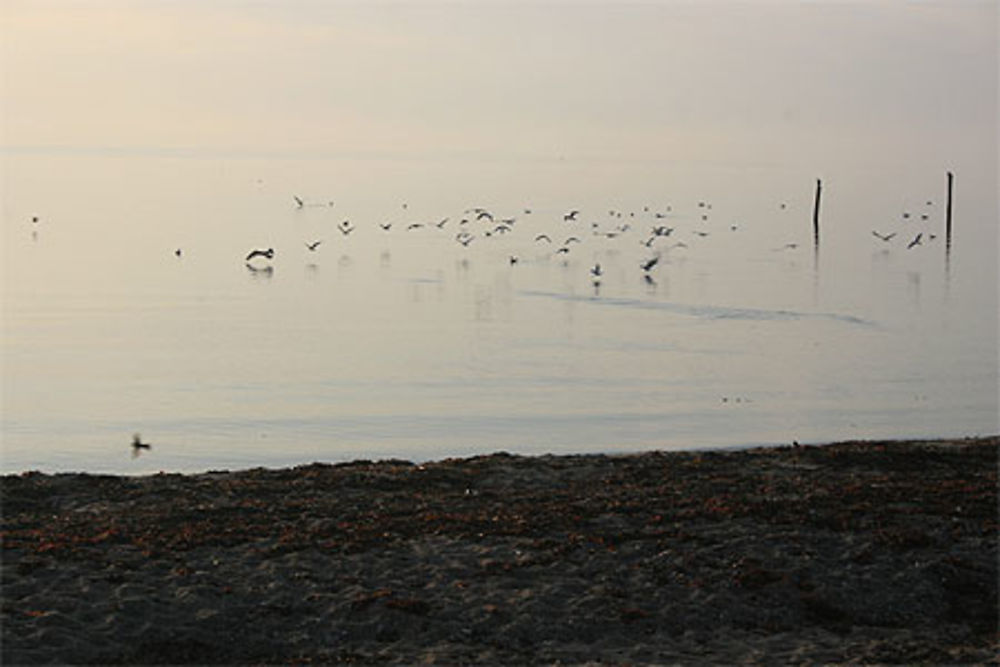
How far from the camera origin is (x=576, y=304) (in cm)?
6131

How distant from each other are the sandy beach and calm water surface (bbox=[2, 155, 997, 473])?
10299 mm

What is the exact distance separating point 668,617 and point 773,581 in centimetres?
141

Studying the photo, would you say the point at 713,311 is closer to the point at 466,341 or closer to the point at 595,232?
the point at 466,341

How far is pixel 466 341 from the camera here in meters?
49.2

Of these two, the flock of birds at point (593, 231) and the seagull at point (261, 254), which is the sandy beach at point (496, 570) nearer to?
the flock of birds at point (593, 231)

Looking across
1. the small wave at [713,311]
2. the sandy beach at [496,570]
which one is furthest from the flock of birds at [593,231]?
the sandy beach at [496,570]

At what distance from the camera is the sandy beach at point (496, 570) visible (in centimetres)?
1368

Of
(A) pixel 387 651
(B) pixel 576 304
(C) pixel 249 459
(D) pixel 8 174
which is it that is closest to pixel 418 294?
(B) pixel 576 304

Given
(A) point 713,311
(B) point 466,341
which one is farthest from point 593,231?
(B) point 466,341

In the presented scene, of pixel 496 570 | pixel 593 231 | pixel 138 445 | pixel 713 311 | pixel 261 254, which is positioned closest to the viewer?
pixel 496 570

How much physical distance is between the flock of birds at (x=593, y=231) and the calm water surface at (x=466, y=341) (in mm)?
783

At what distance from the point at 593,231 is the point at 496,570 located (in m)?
91.9

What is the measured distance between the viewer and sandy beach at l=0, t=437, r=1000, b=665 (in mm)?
13680

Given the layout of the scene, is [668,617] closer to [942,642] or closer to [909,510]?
[942,642]
